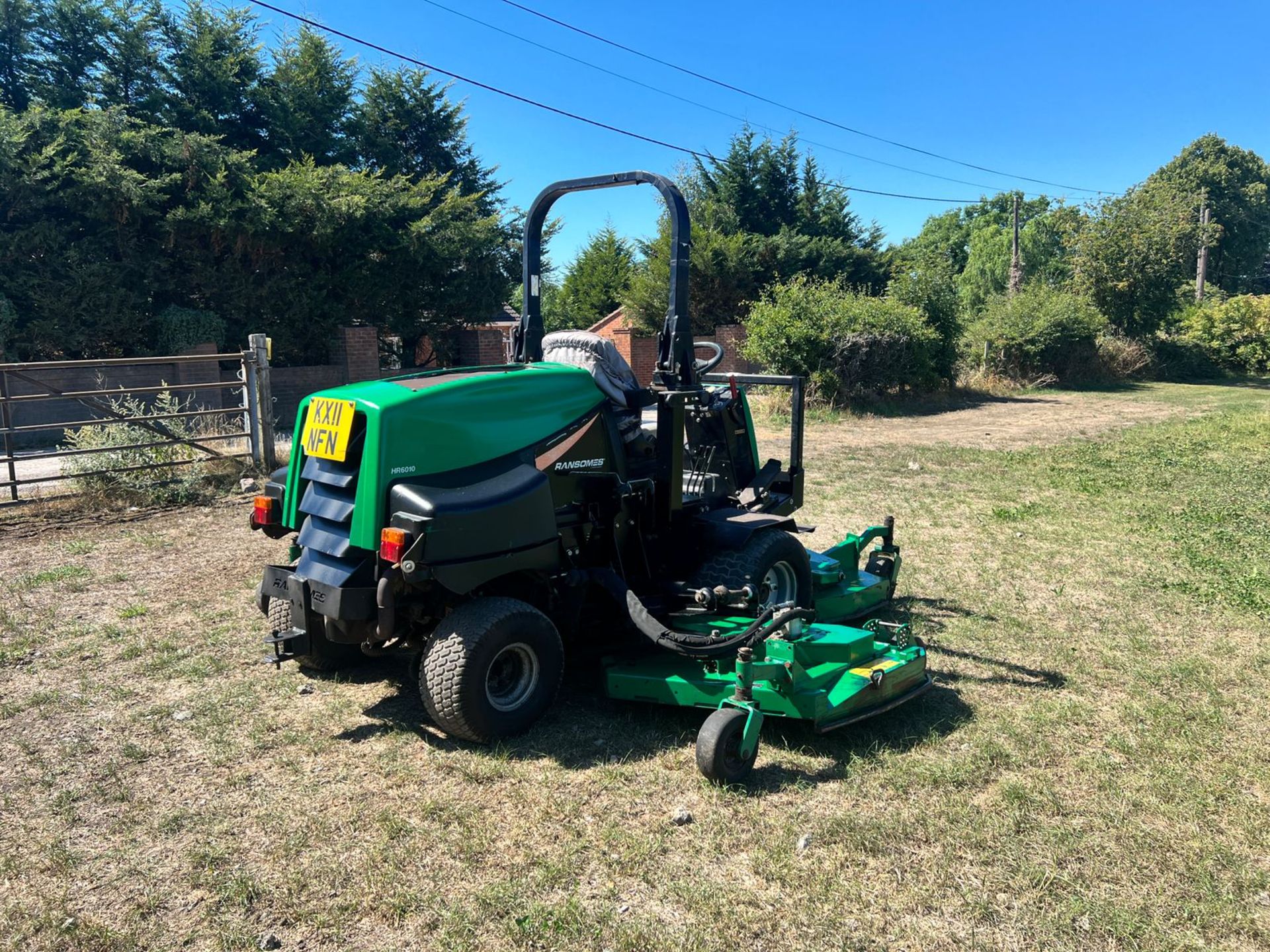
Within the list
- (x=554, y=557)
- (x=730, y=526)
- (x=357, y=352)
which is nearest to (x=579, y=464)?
(x=554, y=557)

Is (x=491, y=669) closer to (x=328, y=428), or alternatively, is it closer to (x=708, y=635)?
(x=708, y=635)

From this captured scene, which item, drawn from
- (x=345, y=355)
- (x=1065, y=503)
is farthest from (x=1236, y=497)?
(x=345, y=355)

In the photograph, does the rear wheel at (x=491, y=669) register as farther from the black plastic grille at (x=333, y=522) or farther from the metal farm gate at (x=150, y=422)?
the metal farm gate at (x=150, y=422)

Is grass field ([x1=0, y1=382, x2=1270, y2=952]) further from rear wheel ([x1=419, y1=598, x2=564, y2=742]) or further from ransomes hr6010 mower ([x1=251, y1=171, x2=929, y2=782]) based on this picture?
ransomes hr6010 mower ([x1=251, y1=171, x2=929, y2=782])

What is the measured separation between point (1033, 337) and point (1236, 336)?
11306 millimetres

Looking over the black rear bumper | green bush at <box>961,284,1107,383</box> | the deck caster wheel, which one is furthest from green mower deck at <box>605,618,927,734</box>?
green bush at <box>961,284,1107,383</box>

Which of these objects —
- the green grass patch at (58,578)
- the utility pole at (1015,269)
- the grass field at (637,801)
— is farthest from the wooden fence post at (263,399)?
the utility pole at (1015,269)

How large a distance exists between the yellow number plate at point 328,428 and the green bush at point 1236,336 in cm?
3448

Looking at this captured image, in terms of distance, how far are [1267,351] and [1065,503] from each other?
28830 mm

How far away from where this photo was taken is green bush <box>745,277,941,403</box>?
63.2 feet

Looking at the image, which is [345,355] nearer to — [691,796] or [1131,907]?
[691,796]

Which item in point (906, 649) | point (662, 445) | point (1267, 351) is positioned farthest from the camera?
point (1267, 351)

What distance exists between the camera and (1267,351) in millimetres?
32125

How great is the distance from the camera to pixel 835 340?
19.3m
